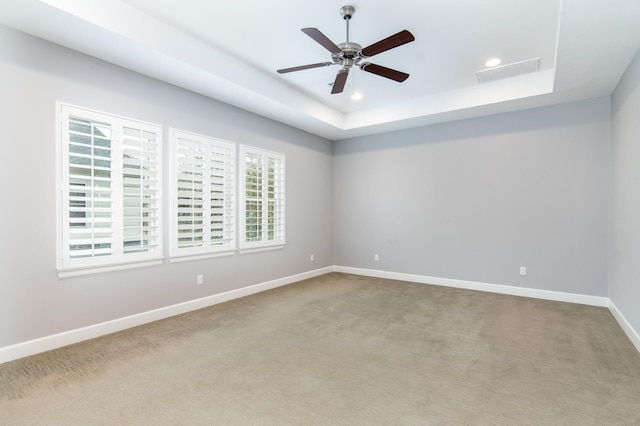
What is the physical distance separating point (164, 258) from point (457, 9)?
401 cm

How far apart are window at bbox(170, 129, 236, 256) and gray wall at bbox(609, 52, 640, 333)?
15.0ft

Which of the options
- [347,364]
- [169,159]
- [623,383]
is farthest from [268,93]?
[623,383]

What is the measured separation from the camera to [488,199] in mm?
5211

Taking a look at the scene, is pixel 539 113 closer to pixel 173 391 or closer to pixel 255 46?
pixel 255 46

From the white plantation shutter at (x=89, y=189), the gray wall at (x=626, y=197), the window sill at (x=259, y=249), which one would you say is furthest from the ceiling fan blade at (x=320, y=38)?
the window sill at (x=259, y=249)

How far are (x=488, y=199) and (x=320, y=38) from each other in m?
3.85

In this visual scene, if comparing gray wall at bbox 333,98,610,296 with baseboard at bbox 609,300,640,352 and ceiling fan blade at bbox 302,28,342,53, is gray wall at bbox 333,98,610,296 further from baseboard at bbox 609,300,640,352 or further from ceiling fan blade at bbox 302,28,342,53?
ceiling fan blade at bbox 302,28,342,53

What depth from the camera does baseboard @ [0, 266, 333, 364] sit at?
2811 mm

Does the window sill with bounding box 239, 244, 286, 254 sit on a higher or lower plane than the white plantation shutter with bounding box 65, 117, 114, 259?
lower

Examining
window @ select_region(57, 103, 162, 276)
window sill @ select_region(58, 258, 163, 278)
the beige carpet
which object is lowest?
the beige carpet

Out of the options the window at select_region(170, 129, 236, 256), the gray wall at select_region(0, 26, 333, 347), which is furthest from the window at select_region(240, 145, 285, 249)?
the gray wall at select_region(0, 26, 333, 347)

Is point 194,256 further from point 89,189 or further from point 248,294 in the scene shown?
point 89,189

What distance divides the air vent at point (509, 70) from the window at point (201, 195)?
3.57 m

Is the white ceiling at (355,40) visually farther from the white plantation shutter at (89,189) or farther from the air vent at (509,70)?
the white plantation shutter at (89,189)
